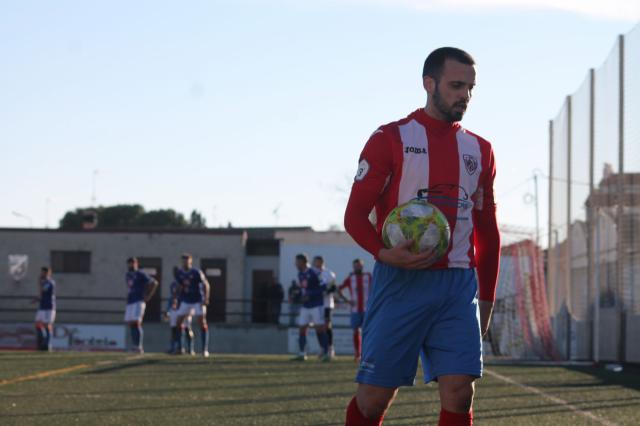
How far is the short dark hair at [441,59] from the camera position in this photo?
5391 millimetres

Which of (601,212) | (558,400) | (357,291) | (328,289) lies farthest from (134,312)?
(558,400)

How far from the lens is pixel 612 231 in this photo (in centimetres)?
1891

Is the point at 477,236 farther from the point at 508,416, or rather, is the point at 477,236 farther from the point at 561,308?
the point at 561,308

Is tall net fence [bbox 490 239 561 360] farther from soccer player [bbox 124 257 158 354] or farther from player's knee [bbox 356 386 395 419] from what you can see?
player's knee [bbox 356 386 395 419]

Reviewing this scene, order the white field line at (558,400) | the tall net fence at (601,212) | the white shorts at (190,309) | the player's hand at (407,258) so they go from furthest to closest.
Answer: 1. the white shorts at (190,309)
2. the tall net fence at (601,212)
3. the white field line at (558,400)
4. the player's hand at (407,258)

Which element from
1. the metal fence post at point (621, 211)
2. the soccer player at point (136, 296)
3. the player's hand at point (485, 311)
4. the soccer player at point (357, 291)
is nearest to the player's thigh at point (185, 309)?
the soccer player at point (136, 296)

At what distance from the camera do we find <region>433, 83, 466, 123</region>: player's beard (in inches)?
212

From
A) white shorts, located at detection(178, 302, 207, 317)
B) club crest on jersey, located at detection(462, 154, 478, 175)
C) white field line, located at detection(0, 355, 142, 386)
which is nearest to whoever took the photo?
club crest on jersey, located at detection(462, 154, 478, 175)

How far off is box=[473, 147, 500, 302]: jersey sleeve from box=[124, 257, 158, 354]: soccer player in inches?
775

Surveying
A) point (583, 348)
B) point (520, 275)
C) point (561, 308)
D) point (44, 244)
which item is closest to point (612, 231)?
point (583, 348)

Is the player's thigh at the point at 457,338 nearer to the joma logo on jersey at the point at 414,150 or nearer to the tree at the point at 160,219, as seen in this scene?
the joma logo on jersey at the point at 414,150

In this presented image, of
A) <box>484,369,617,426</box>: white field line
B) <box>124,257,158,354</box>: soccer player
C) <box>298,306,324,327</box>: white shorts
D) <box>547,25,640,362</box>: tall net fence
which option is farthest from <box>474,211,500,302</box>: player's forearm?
<box>124,257,158,354</box>: soccer player

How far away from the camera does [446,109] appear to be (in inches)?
213

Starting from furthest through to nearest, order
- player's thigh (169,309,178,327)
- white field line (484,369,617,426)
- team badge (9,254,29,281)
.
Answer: team badge (9,254,29,281) → player's thigh (169,309,178,327) → white field line (484,369,617,426)
